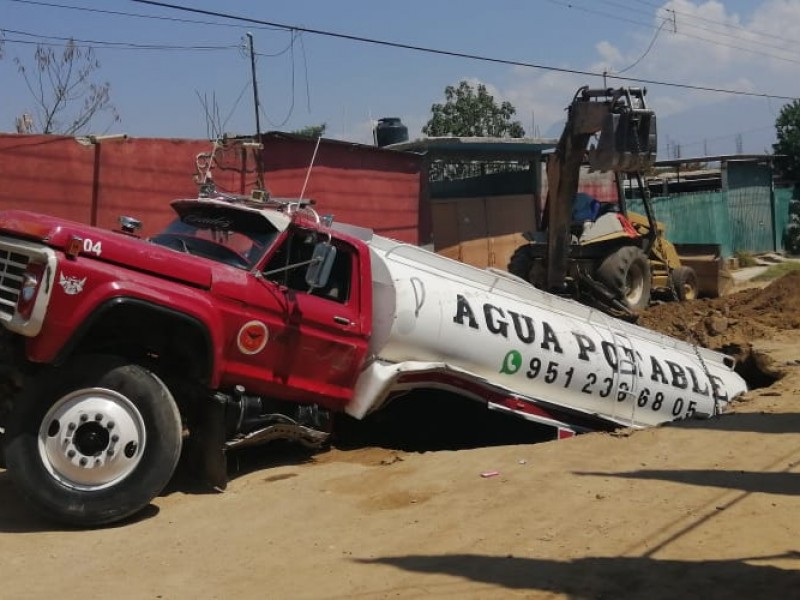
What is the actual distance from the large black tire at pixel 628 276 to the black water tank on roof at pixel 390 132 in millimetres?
7957

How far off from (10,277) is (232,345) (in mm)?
1537

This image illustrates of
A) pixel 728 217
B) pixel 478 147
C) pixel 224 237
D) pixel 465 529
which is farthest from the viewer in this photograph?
pixel 728 217

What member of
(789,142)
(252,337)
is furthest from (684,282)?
(789,142)

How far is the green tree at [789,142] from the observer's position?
37.2 m

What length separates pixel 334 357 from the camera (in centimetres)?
713

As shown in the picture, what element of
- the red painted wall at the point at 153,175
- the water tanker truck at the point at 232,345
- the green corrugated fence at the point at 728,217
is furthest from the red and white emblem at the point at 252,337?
the green corrugated fence at the point at 728,217

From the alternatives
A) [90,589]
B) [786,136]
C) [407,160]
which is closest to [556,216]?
[407,160]

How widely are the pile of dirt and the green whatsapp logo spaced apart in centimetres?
592

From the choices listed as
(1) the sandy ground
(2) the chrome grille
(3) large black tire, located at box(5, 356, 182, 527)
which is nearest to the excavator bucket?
(1) the sandy ground

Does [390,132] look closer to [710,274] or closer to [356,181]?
[356,181]

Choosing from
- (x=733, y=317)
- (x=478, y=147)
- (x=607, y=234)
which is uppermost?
(x=478, y=147)

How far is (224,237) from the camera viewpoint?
692 centimetres

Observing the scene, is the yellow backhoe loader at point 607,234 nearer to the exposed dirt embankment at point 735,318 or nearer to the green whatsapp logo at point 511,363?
the exposed dirt embankment at point 735,318

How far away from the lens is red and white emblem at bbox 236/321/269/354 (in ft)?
21.2
